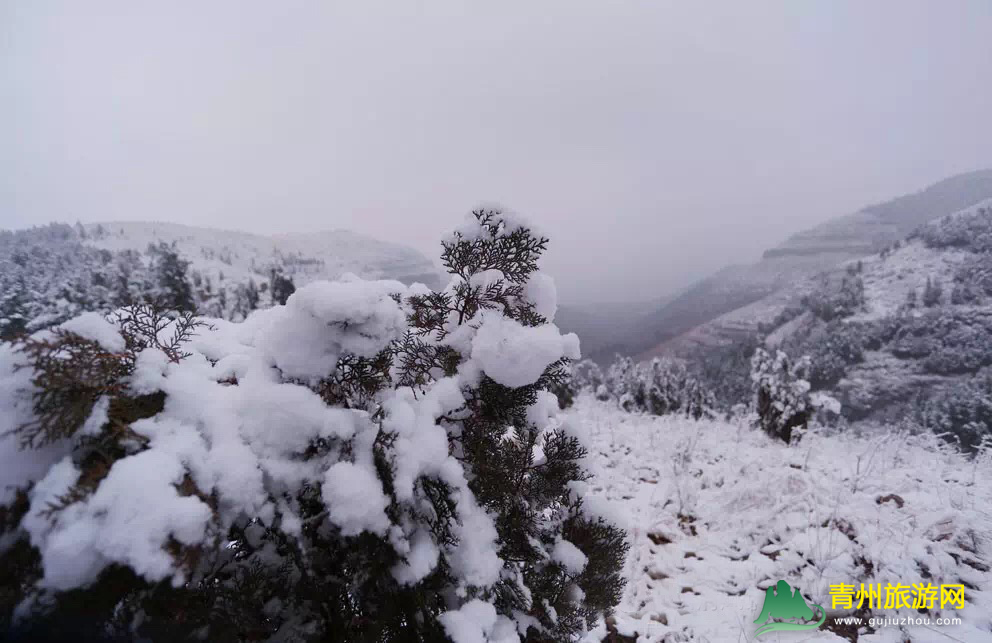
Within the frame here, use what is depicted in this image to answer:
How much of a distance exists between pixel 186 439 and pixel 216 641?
2.68ft

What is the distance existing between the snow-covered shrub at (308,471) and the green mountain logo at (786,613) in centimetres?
225

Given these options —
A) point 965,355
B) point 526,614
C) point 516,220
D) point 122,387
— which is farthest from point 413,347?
point 965,355

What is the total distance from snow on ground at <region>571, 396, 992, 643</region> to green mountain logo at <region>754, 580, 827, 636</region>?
6cm

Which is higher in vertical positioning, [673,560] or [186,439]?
[186,439]

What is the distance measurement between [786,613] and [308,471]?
4.61 m

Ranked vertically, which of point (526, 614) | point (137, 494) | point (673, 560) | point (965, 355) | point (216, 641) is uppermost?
point (137, 494)

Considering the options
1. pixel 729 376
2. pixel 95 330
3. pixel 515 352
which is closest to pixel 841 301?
pixel 729 376

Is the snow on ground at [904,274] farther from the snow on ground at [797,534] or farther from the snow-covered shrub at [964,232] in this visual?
the snow on ground at [797,534]

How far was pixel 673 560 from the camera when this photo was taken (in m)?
4.65

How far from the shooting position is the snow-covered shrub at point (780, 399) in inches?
397

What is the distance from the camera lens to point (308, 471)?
1563 mm

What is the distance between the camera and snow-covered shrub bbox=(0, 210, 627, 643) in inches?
44.2

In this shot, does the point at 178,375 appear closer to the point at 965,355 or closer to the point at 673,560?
the point at 673,560

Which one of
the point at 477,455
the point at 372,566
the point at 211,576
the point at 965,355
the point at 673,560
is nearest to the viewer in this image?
the point at 211,576
